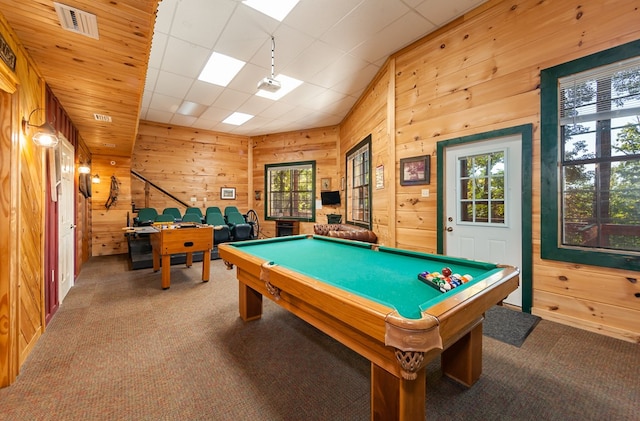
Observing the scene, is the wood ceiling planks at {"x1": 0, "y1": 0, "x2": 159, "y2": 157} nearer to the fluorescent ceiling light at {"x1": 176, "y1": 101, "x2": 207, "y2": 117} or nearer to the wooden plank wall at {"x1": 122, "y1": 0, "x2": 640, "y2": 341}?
the fluorescent ceiling light at {"x1": 176, "y1": 101, "x2": 207, "y2": 117}

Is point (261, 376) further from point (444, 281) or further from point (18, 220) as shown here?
point (18, 220)

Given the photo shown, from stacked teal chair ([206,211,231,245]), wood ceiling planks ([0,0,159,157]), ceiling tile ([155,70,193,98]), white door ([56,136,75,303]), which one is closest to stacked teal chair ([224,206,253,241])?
stacked teal chair ([206,211,231,245])

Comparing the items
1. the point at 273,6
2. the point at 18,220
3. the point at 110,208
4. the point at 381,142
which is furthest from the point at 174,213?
the point at 273,6

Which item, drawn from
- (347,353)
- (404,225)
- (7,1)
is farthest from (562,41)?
(7,1)

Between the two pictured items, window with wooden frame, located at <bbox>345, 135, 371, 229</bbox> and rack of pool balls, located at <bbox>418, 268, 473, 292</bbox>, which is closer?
rack of pool balls, located at <bbox>418, 268, 473, 292</bbox>

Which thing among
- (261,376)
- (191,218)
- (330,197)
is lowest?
(261,376)

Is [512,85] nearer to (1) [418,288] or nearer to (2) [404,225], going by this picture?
(2) [404,225]

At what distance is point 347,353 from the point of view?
2.10 metres

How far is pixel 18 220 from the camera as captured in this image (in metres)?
1.92

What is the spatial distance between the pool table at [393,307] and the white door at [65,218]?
255 centimetres

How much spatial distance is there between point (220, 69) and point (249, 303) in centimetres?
364

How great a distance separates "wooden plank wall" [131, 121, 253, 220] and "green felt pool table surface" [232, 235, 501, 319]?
215 inches

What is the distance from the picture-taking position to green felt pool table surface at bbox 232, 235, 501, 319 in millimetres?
1284

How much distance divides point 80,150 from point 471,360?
6430 millimetres
